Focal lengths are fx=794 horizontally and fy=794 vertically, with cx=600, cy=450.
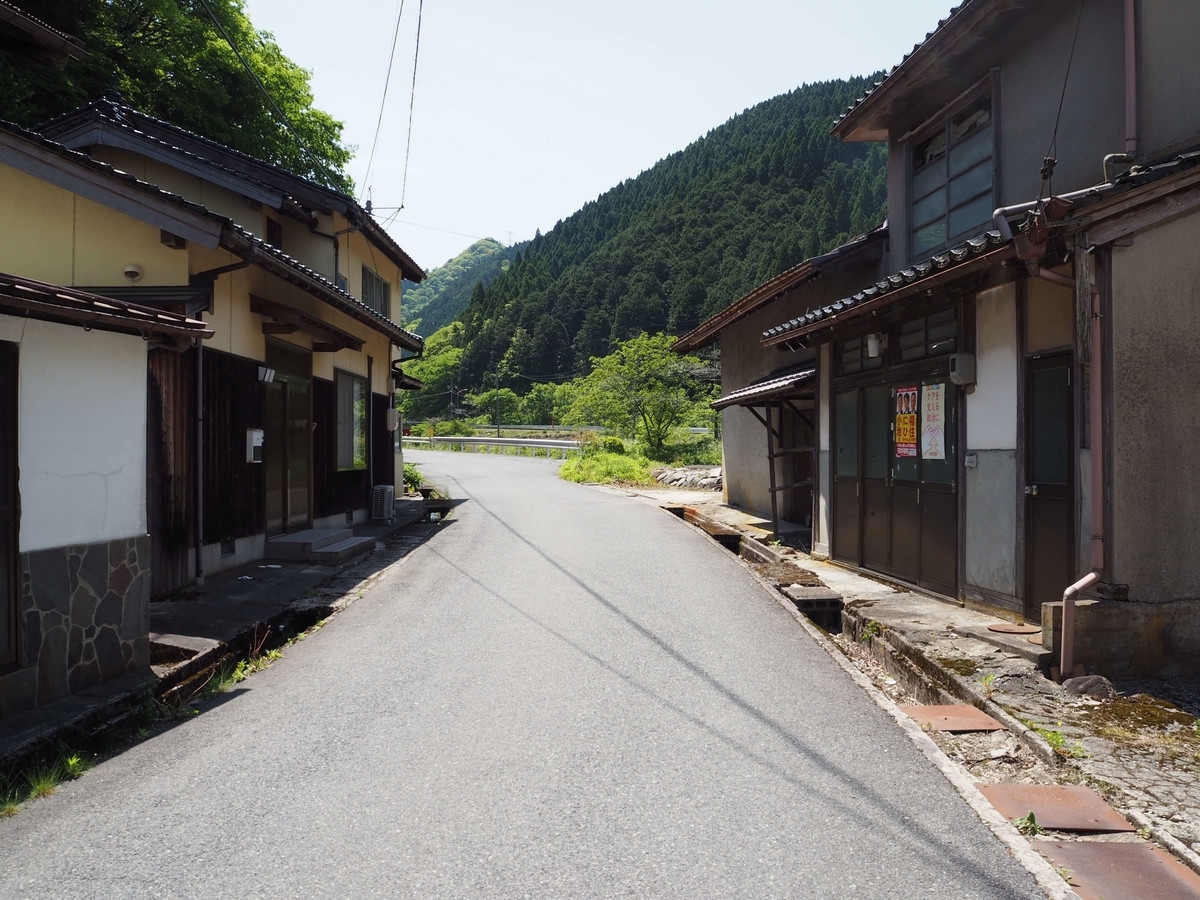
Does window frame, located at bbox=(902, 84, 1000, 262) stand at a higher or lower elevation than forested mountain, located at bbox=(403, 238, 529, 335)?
lower

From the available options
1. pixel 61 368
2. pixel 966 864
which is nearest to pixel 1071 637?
pixel 966 864

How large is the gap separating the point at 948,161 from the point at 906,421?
361 cm

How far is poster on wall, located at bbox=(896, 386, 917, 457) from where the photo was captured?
9.09 meters

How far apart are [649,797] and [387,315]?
61.7 feet

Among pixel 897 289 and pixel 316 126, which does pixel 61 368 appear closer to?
pixel 897 289

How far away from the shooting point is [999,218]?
6.09 m

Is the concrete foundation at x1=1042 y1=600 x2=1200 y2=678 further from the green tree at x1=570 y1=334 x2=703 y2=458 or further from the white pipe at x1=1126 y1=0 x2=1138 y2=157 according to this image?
the green tree at x1=570 y1=334 x2=703 y2=458

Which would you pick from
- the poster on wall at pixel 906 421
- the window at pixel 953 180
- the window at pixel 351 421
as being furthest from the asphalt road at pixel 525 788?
the window at pixel 351 421

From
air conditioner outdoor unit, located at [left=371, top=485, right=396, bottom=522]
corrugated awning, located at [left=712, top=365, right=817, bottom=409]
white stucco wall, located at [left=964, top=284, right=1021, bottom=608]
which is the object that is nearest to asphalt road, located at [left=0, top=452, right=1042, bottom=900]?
white stucco wall, located at [left=964, top=284, right=1021, bottom=608]

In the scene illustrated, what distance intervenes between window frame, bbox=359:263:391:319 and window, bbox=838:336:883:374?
1157 centimetres

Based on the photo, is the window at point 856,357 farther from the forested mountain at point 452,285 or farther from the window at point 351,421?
the forested mountain at point 452,285

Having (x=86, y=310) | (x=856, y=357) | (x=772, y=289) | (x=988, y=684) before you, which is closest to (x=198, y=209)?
(x=86, y=310)

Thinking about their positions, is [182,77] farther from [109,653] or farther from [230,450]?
[109,653]

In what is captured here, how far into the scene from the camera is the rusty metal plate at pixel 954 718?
493cm
